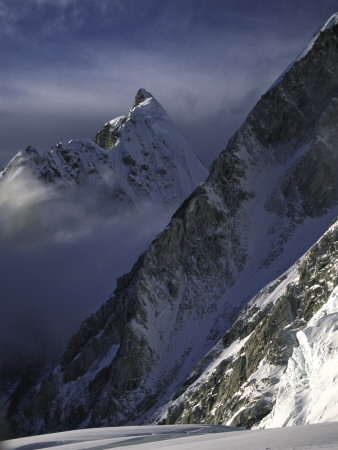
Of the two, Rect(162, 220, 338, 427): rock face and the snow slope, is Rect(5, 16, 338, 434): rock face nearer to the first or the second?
Rect(162, 220, 338, 427): rock face

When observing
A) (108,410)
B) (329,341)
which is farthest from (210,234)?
(329,341)

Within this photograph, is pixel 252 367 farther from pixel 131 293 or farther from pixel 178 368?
pixel 131 293

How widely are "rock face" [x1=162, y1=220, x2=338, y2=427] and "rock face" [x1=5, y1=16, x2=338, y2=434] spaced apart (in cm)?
112

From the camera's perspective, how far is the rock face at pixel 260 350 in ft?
300

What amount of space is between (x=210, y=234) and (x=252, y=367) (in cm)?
5661

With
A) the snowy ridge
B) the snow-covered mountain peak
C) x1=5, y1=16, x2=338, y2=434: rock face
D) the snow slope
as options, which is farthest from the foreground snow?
the snow-covered mountain peak

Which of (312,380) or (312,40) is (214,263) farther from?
(312,380)

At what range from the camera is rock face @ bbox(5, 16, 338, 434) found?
138 m

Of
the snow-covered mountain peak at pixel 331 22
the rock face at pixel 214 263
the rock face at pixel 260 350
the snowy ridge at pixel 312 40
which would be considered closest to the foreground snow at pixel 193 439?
the rock face at pixel 260 350

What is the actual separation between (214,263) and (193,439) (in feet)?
377

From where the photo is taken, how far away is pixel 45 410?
163 m

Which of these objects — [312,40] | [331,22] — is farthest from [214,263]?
[331,22]

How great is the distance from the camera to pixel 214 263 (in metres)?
152

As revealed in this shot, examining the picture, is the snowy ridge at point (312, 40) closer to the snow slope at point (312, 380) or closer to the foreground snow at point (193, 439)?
the snow slope at point (312, 380)
